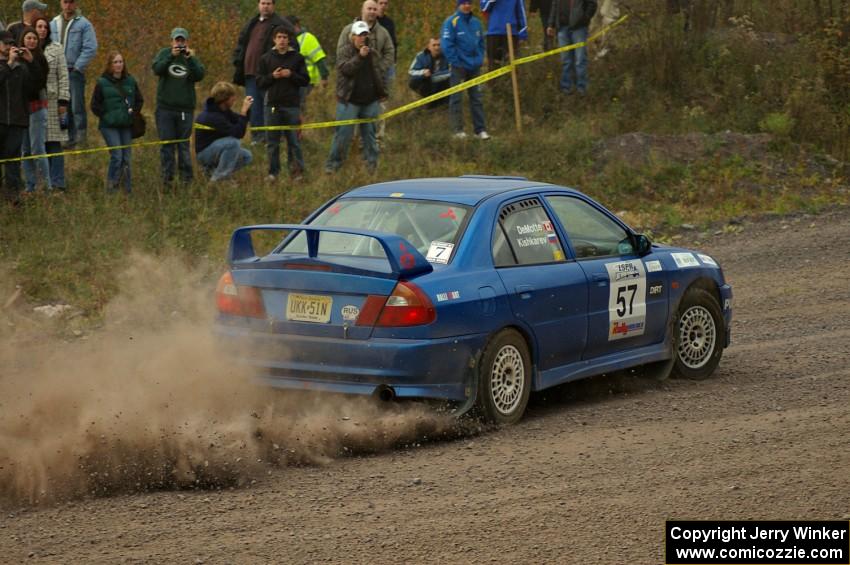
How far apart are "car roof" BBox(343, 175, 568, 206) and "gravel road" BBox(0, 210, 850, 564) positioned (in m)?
1.52

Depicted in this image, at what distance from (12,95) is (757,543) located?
10679 mm

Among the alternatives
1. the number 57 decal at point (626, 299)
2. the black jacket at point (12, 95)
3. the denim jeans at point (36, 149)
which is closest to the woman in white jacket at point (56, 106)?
the denim jeans at point (36, 149)

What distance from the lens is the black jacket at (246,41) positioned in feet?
57.1

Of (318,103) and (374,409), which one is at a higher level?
(318,103)

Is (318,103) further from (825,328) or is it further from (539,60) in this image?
(825,328)

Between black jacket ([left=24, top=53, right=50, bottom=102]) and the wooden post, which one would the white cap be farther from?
black jacket ([left=24, top=53, right=50, bottom=102])

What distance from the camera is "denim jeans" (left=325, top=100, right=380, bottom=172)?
682 inches

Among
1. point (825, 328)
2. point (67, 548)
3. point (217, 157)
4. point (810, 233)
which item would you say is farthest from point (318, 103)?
point (67, 548)

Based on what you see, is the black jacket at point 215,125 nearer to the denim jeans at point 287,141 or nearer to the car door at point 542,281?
the denim jeans at point 287,141

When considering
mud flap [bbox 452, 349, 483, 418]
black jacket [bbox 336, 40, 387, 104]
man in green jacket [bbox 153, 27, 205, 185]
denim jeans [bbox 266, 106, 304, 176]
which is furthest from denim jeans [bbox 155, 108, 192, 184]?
mud flap [bbox 452, 349, 483, 418]

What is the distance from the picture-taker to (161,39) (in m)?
21.5

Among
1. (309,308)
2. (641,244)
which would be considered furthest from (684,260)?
(309,308)

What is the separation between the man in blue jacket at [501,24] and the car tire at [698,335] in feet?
36.5

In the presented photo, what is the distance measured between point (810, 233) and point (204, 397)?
36.0 ft
